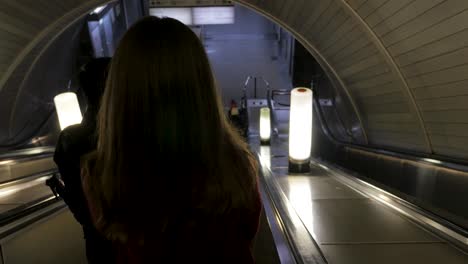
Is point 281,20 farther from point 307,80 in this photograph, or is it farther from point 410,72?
point 307,80

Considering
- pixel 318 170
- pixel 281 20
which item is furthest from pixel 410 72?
pixel 281 20

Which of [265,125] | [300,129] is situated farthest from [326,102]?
[300,129]

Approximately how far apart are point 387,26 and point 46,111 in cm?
837

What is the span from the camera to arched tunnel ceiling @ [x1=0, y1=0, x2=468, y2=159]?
3980 millimetres

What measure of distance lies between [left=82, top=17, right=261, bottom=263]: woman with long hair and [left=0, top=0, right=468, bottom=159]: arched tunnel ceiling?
11.3 feet

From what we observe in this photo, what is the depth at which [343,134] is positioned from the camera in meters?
9.34

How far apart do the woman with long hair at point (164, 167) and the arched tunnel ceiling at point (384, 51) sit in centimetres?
343

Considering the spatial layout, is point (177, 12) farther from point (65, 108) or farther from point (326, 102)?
point (65, 108)

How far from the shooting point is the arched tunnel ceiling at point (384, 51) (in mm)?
3980

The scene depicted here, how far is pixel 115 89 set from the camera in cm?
99

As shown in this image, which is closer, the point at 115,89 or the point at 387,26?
the point at 115,89

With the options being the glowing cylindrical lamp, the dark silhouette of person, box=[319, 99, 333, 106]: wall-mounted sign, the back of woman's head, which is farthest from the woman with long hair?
box=[319, 99, 333, 106]: wall-mounted sign

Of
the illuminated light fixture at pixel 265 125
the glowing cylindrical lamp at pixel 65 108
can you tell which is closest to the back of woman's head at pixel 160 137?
the glowing cylindrical lamp at pixel 65 108

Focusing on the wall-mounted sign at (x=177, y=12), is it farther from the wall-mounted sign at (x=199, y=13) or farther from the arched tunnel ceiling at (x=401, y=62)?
the arched tunnel ceiling at (x=401, y=62)
